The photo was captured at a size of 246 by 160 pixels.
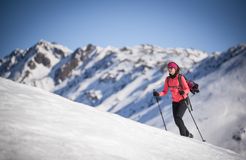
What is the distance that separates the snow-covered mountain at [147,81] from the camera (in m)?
20.2

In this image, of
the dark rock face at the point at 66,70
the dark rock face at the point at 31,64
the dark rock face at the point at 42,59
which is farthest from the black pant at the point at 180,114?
the dark rock face at the point at 31,64

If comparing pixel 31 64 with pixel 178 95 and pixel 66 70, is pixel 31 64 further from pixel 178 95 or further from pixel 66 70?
pixel 178 95

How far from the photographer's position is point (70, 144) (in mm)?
2586

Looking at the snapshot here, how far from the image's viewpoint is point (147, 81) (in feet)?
286

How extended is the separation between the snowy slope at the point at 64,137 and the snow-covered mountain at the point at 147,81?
48.8 ft

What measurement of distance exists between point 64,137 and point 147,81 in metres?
85.0

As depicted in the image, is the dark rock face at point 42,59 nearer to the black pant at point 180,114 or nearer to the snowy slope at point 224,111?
the snowy slope at point 224,111

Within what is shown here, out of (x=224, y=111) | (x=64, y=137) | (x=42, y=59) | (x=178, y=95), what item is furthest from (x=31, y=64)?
(x=64, y=137)

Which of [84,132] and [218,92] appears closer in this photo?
[84,132]

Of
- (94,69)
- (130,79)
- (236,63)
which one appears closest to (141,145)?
(236,63)

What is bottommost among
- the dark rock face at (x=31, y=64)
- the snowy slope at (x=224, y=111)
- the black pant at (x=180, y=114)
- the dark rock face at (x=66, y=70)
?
the black pant at (x=180, y=114)

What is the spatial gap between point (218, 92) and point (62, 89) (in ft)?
427

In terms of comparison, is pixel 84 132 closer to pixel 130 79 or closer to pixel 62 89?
pixel 130 79

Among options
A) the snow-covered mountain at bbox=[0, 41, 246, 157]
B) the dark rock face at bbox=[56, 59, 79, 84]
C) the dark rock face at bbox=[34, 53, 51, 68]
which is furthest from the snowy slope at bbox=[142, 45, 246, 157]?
the dark rock face at bbox=[34, 53, 51, 68]
